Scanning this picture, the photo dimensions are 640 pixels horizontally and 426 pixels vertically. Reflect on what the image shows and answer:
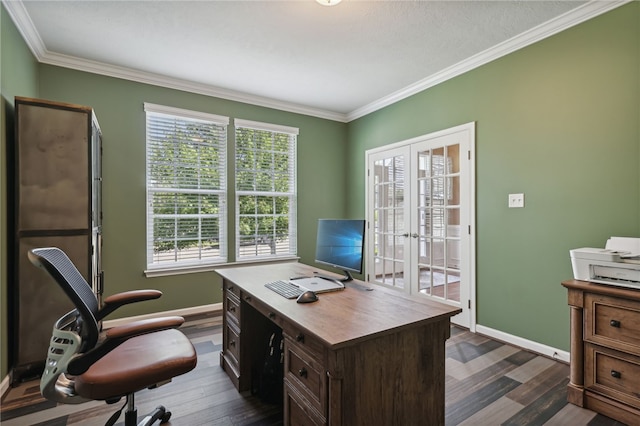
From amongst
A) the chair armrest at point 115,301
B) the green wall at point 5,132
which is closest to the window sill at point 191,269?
the green wall at point 5,132

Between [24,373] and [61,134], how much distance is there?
1.80 meters

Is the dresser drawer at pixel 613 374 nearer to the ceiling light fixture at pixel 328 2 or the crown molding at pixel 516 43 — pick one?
the crown molding at pixel 516 43

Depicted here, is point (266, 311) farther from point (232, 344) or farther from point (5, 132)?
point (5, 132)

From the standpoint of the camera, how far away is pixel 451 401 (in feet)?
6.66

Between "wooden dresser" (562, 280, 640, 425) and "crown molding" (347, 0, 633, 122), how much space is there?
205cm

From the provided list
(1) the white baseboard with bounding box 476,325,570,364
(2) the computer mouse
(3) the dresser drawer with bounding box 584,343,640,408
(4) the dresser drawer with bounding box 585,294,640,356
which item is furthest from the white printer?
(2) the computer mouse

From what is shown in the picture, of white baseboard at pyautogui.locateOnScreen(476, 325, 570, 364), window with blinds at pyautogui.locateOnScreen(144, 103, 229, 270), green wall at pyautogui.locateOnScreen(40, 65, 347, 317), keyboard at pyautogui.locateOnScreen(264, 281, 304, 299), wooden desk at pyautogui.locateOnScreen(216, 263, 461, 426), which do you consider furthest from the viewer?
window with blinds at pyautogui.locateOnScreen(144, 103, 229, 270)

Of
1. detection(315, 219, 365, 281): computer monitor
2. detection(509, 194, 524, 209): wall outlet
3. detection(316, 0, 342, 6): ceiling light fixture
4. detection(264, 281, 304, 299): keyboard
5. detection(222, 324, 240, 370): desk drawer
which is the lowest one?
detection(222, 324, 240, 370): desk drawer

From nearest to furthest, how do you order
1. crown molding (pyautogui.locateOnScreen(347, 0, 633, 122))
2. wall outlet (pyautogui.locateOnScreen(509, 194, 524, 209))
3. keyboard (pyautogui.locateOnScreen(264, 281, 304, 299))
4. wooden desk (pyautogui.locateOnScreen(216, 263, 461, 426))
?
wooden desk (pyautogui.locateOnScreen(216, 263, 461, 426)) < keyboard (pyautogui.locateOnScreen(264, 281, 304, 299)) < crown molding (pyautogui.locateOnScreen(347, 0, 633, 122)) < wall outlet (pyautogui.locateOnScreen(509, 194, 524, 209))

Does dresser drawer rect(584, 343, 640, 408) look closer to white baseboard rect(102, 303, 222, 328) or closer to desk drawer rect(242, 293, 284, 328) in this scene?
desk drawer rect(242, 293, 284, 328)

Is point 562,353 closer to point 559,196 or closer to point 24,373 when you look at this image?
point 559,196

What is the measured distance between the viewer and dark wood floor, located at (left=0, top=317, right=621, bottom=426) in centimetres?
185

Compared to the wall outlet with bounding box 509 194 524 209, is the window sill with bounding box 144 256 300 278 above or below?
below

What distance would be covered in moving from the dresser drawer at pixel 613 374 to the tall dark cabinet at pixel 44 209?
11.9 ft
